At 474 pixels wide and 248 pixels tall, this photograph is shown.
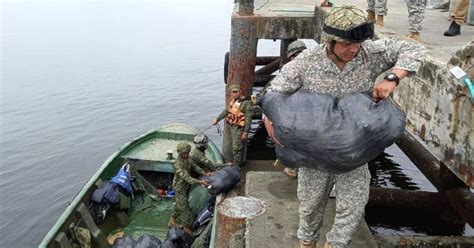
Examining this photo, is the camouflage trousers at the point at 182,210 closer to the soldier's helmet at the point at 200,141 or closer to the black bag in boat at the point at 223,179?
the black bag in boat at the point at 223,179

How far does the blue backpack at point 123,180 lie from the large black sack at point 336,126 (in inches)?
230

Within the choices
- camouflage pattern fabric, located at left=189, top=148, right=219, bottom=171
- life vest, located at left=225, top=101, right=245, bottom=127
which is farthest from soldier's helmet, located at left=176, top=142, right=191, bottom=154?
life vest, located at left=225, top=101, right=245, bottom=127

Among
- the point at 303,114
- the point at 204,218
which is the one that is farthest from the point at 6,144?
the point at 303,114

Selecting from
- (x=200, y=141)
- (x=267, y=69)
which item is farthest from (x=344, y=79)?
(x=267, y=69)

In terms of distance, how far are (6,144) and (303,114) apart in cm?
1737

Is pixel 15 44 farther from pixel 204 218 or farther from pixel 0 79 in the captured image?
pixel 204 218

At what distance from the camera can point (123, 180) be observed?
8664 millimetres

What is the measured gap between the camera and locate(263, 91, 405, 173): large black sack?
3.21 m

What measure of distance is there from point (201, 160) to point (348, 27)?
5650 mm

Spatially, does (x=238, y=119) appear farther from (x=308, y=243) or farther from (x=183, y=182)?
(x=308, y=243)

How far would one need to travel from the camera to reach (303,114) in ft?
10.8

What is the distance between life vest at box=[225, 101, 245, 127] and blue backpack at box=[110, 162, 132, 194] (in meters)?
2.32

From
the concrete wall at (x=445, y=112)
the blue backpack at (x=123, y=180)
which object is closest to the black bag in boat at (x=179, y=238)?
the blue backpack at (x=123, y=180)

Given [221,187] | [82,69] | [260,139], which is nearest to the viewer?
[221,187]
